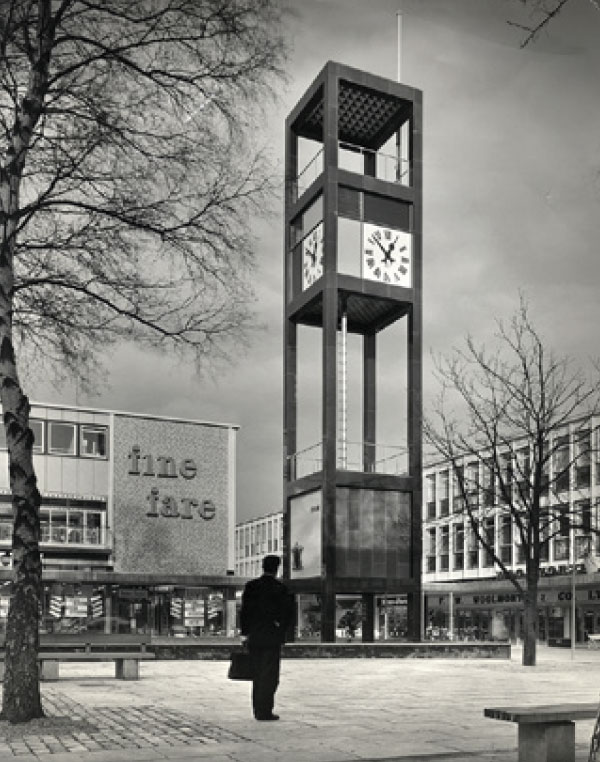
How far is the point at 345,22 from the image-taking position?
934 cm

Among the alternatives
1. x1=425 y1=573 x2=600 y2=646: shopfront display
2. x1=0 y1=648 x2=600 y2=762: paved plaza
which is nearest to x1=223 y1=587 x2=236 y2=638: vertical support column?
x1=425 y1=573 x2=600 y2=646: shopfront display

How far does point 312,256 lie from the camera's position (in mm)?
37719

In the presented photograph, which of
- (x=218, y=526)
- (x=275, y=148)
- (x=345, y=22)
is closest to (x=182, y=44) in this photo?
(x=275, y=148)

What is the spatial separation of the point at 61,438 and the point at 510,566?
43131mm

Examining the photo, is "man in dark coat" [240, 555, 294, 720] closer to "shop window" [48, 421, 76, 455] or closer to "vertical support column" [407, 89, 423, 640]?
"vertical support column" [407, 89, 423, 640]

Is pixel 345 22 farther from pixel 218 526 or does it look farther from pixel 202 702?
pixel 218 526

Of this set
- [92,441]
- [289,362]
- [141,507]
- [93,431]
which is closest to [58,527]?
[141,507]

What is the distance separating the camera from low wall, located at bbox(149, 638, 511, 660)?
89.2ft

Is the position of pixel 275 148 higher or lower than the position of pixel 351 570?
higher

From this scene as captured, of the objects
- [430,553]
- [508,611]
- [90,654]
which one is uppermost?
[430,553]

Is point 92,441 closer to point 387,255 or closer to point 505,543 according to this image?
point 387,255

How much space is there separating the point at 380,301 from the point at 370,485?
613 cm

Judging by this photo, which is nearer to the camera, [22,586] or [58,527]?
[22,586]

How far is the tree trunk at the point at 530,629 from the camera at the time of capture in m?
29.3
